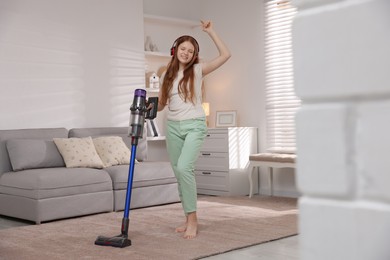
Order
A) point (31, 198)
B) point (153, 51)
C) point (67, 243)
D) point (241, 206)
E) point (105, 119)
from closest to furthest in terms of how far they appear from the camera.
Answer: point (67, 243) → point (31, 198) → point (241, 206) → point (105, 119) → point (153, 51)

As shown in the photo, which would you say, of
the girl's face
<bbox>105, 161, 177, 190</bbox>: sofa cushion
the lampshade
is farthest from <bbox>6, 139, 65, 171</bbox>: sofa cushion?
the lampshade

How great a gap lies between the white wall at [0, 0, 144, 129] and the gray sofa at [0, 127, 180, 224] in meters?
0.30

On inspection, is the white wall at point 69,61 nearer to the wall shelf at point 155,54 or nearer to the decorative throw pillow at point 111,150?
the wall shelf at point 155,54

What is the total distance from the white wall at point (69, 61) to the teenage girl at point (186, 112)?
217 centimetres

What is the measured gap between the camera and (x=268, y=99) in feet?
19.3

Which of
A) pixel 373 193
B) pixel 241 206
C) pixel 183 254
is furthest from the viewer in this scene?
pixel 241 206

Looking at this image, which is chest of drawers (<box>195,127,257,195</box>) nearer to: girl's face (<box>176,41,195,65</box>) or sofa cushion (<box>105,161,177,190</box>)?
sofa cushion (<box>105,161,177,190</box>)

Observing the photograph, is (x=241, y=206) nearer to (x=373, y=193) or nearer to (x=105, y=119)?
(x=105, y=119)

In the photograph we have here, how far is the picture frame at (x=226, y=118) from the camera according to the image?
6.16 meters

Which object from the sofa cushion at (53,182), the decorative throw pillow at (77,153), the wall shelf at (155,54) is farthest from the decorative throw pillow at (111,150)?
the wall shelf at (155,54)

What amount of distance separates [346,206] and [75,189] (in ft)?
13.6

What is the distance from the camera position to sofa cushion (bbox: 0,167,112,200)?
13.7 ft

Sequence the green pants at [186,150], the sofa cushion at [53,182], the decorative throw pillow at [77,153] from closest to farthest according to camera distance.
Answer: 1. the green pants at [186,150]
2. the sofa cushion at [53,182]
3. the decorative throw pillow at [77,153]

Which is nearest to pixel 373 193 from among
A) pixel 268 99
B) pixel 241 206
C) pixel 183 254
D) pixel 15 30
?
pixel 183 254
